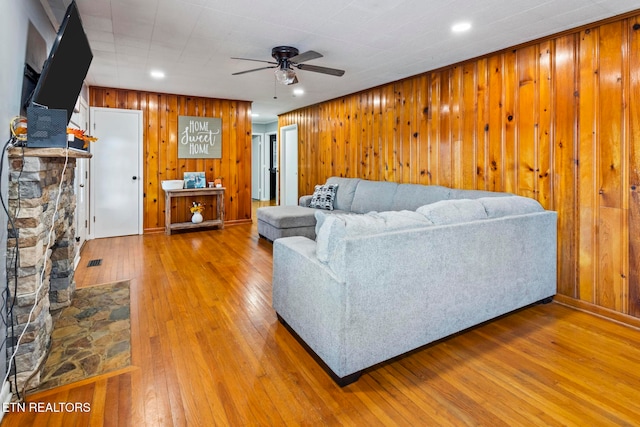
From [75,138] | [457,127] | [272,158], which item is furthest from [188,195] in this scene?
[272,158]

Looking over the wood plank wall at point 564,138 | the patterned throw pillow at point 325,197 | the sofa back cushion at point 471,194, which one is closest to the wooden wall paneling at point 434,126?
the wood plank wall at point 564,138

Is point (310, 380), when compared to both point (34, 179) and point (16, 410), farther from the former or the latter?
point (34, 179)

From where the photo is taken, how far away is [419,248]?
2041mm

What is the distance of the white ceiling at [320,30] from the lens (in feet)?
8.43

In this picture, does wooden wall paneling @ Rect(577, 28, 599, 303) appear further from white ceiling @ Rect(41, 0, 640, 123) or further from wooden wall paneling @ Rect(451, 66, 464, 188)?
wooden wall paneling @ Rect(451, 66, 464, 188)

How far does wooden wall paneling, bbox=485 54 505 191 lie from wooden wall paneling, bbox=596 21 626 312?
0.84 m

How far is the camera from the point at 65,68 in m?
2.18

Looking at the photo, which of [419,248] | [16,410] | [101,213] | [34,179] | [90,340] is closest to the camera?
[16,410]

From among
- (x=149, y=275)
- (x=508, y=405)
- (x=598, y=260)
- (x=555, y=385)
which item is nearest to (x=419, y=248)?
(x=508, y=405)

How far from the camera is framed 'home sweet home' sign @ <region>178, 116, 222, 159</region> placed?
20.1 ft

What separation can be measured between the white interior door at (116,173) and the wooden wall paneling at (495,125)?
5170mm

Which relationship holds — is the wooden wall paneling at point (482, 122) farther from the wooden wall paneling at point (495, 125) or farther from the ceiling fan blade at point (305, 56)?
the ceiling fan blade at point (305, 56)

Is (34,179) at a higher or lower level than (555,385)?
higher

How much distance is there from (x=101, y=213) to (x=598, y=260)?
6368mm
